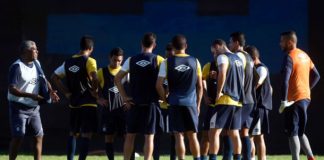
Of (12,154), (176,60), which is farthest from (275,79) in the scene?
(12,154)

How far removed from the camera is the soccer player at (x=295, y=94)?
1098 cm

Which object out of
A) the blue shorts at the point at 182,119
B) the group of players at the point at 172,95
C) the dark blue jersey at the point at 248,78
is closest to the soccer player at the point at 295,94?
the group of players at the point at 172,95

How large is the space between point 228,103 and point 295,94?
105cm

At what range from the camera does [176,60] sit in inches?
424

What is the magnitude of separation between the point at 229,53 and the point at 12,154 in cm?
351

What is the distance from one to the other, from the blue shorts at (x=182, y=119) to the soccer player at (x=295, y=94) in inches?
51.5

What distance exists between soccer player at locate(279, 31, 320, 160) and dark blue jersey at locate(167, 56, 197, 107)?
1356 millimetres

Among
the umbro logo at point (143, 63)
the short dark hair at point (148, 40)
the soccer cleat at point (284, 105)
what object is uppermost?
the short dark hair at point (148, 40)

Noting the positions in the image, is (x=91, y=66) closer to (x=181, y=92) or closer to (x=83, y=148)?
(x=83, y=148)

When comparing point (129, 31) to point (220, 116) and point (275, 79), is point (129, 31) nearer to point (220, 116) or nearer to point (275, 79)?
point (275, 79)

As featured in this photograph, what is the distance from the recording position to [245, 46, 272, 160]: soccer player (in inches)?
472

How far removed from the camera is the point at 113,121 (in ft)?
41.0

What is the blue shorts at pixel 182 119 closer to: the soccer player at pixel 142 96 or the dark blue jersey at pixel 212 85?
the soccer player at pixel 142 96

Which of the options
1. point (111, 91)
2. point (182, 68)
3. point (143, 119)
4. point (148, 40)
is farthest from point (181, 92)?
point (111, 91)
